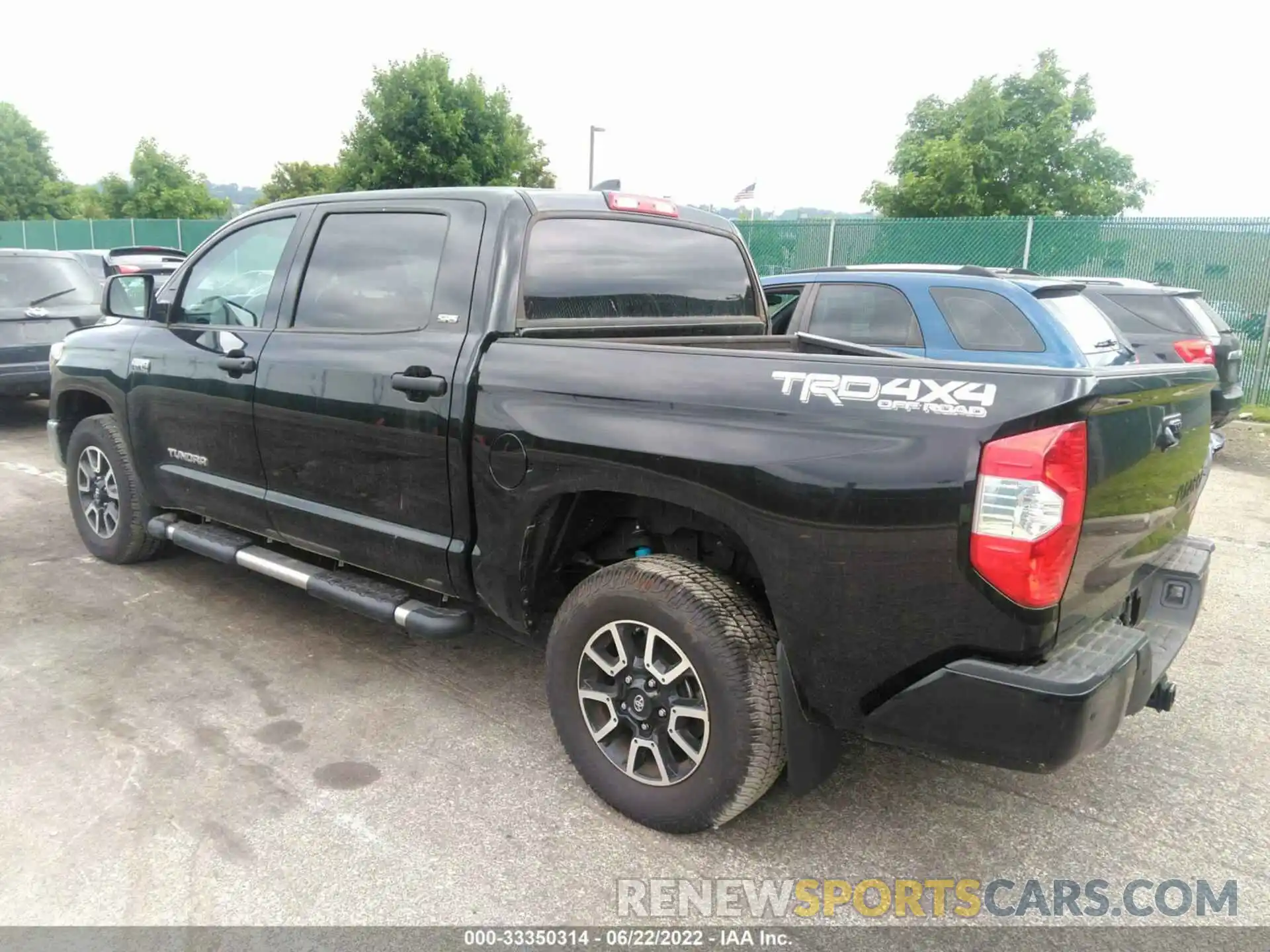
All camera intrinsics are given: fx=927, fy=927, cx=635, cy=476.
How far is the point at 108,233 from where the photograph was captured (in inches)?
1148

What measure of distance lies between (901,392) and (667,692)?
1163 millimetres

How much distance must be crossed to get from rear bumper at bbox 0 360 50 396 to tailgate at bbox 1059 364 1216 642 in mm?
9666

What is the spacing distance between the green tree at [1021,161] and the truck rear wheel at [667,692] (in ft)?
55.5

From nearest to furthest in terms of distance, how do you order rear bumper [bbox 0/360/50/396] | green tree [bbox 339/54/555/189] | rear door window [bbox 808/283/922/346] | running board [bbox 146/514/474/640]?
running board [bbox 146/514/474/640] < rear door window [bbox 808/283/922/346] < rear bumper [bbox 0/360/50/396] < green tree [bbox 339/54/555/189]

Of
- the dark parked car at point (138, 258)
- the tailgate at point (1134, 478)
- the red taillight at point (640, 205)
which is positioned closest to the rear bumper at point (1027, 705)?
the tailgate at point (1134, 478)

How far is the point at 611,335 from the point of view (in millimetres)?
3678

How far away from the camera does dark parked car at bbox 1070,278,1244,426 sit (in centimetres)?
816

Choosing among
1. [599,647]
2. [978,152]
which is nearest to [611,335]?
[599,647]

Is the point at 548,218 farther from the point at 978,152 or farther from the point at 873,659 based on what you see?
the point at 978,152

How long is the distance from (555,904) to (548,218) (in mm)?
2375

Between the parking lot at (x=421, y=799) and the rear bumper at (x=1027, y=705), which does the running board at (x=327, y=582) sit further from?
the rear bumper at (x=1027, y=705)

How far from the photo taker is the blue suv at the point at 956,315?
589 cm

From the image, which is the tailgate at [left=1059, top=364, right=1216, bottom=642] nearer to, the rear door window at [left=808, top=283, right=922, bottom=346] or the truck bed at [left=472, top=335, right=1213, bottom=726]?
the truck bed at [left=472, top=335, right=1213, bottom=726]

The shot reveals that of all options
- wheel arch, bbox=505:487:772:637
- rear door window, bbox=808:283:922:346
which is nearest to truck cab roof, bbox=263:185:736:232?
wheel arch, bbox=505:487:772:637
